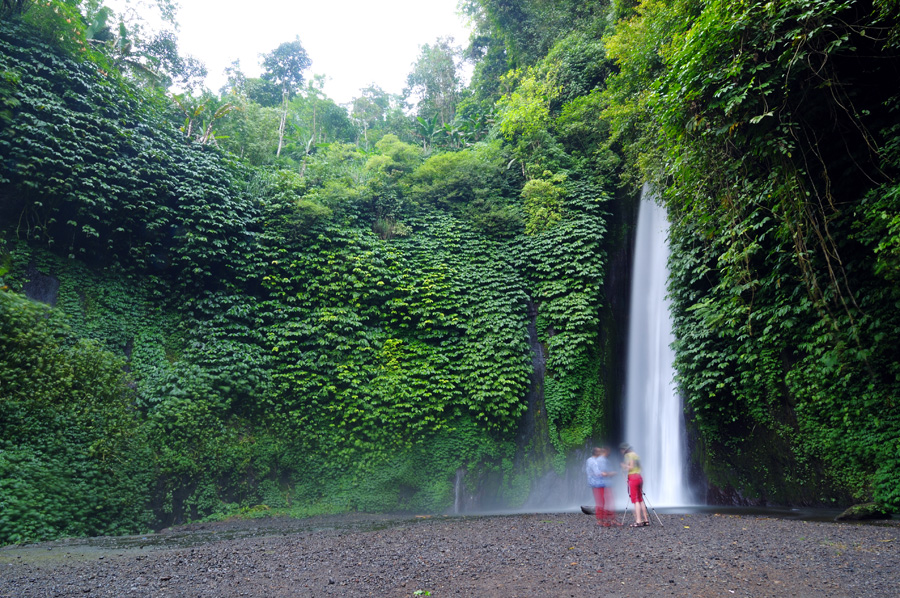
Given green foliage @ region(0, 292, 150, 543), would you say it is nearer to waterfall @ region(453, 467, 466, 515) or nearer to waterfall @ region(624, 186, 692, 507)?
waterfall @ region(453, 467, 466, 515)

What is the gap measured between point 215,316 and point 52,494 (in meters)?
4.60

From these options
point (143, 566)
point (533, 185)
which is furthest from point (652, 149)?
point (143, 566)

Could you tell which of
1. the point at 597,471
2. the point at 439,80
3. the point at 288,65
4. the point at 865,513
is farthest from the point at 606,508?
the point at 288,65

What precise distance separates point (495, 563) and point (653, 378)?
8.97m

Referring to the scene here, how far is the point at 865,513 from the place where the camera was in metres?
6.69

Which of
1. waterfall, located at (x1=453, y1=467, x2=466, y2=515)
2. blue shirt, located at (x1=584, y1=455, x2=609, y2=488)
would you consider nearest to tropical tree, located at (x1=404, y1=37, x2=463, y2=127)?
waterfall, located at (x1=453, y1=467, x2=466, y2=515)

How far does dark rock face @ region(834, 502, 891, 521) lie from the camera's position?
671 centimetres

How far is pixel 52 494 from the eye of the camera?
7801mm

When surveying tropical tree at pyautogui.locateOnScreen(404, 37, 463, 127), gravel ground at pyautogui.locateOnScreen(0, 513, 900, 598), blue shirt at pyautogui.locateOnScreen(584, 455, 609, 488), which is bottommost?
gravel ground at pyautogui.locateOnScreen(0, 513, 900, 598)

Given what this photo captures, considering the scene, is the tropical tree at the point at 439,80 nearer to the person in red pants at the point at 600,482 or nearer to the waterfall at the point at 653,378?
the waterfall at the point at 653,378

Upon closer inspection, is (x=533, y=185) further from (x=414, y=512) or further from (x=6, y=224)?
(x=6, y=224)

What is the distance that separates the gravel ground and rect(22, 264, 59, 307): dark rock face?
205 inches

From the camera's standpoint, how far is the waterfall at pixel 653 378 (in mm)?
11148

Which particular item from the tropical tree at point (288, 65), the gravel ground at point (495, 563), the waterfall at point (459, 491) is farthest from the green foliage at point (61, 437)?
the tropical tree at point (288, 65)
